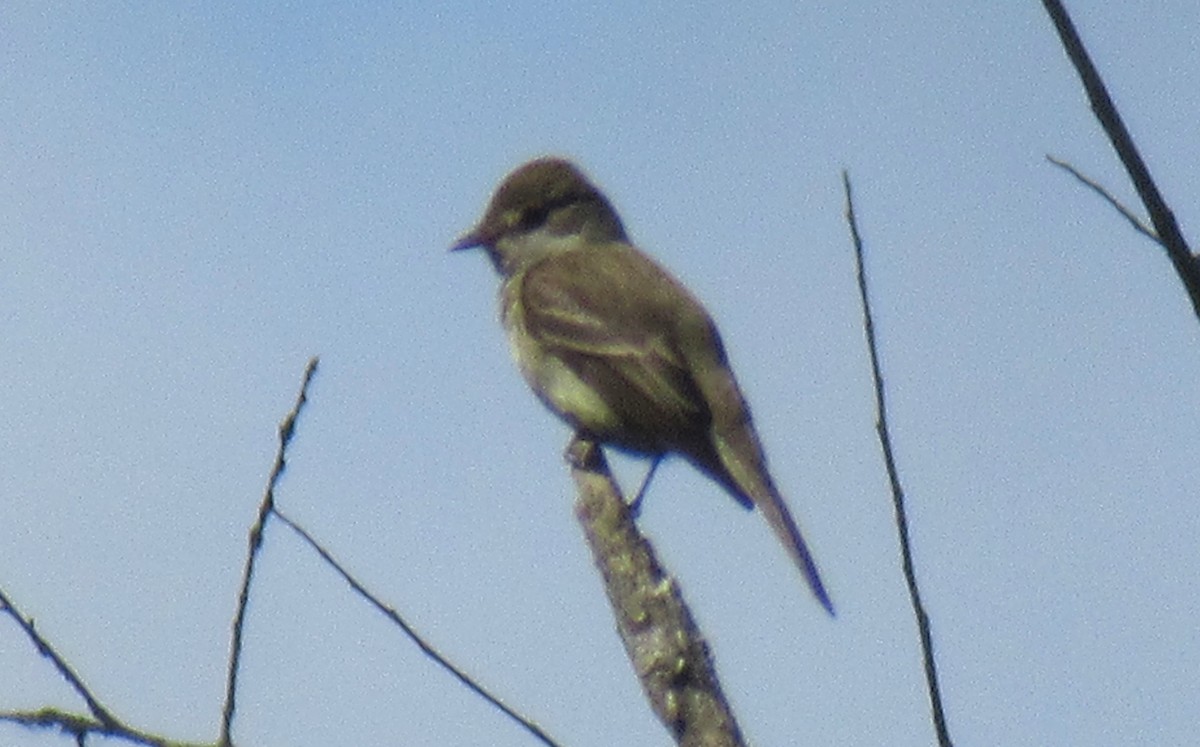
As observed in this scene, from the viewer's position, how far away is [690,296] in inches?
335

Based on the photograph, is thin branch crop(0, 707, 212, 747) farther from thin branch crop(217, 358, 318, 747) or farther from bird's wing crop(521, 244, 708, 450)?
bird's wing crop(521, 244, 708, 450)

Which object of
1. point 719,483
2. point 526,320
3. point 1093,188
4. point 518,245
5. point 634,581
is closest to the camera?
point 1093,188

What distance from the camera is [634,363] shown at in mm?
7941

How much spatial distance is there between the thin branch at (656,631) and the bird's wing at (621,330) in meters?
2.12

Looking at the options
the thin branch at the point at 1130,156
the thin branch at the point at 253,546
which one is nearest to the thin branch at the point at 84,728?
the thin branch at the point at 253,546

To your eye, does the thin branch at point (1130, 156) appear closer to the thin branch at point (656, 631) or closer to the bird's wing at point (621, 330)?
the thin branch at point (656, 631)

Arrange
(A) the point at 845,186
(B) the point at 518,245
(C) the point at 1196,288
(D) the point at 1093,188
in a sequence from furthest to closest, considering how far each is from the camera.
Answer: (B) the point at 518,245, (A) the point at 845,186, (D) the point at 1093,188, (C) the point at 1196,288

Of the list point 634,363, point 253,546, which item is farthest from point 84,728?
point 634,363

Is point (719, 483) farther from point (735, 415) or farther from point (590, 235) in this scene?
point (590, 235)

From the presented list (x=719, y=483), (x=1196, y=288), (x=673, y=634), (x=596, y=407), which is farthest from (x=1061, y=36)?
(x=596, y=407)

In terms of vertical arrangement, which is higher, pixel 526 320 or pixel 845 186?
pixel 845 186

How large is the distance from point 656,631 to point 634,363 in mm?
3555

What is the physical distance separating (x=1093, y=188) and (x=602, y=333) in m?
4.75

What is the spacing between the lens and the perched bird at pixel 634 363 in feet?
24.5
